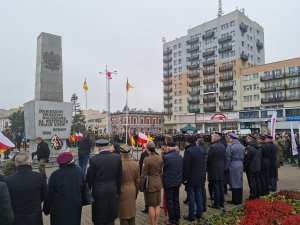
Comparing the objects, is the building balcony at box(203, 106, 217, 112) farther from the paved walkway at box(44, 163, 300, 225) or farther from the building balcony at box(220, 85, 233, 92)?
the paved walkway at box(44, 163, 300, 225)

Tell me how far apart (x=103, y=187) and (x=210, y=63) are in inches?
2829

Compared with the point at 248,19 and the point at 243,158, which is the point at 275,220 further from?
the point at 248,19

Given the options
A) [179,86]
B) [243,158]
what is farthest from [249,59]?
[243,158]

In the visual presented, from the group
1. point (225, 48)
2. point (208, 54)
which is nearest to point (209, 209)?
point (225, 48)

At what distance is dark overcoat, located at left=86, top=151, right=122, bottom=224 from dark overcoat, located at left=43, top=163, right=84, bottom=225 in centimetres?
43

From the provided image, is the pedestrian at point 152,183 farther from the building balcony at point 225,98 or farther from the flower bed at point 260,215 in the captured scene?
the building balcony at point 225,98

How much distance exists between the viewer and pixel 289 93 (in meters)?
60.2

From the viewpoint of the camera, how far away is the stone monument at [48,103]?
17469 mm

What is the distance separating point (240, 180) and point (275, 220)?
209 cm

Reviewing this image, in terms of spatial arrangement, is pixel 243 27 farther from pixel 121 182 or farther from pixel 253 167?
pixel 121 182

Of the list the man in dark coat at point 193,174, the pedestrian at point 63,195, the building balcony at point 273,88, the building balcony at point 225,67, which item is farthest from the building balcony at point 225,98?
the pedestrian at point 63,195

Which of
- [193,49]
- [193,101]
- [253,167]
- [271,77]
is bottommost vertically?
[253,167]

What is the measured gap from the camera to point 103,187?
17.0 ft

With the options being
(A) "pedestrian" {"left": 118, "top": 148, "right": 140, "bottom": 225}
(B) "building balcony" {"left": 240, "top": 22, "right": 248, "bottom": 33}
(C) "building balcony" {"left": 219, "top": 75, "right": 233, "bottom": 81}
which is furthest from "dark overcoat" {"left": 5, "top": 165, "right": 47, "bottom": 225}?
(B) "building balcony" {"left": 240, "top": 22, "right": 248, "bottom": 33}
